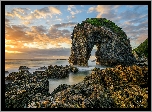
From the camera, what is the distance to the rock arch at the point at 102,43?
16484mm

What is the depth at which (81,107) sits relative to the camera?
6.81 metres

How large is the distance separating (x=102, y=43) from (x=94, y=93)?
9.49 metres

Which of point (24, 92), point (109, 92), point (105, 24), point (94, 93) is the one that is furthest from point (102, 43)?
point (24, 92)

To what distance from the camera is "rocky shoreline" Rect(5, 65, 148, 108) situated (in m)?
7.04

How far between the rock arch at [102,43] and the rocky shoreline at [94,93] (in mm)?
6616

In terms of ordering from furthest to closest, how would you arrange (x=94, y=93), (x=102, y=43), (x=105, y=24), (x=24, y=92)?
(x=105, y=24), (x=102, y=43), (x=24, y=92), (x=94, y=93)

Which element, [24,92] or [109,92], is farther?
[24,92]

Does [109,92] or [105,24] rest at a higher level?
[105,24]

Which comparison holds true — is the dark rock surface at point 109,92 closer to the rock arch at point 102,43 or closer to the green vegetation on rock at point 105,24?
the rock arch at point 102,43

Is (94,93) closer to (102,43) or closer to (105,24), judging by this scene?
(102,43)

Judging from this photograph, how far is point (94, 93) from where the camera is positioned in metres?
7.69

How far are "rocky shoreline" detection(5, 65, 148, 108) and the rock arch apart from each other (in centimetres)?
662

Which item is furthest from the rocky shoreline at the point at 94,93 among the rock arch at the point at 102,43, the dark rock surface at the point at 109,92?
the rock arch at the point at 102,43
